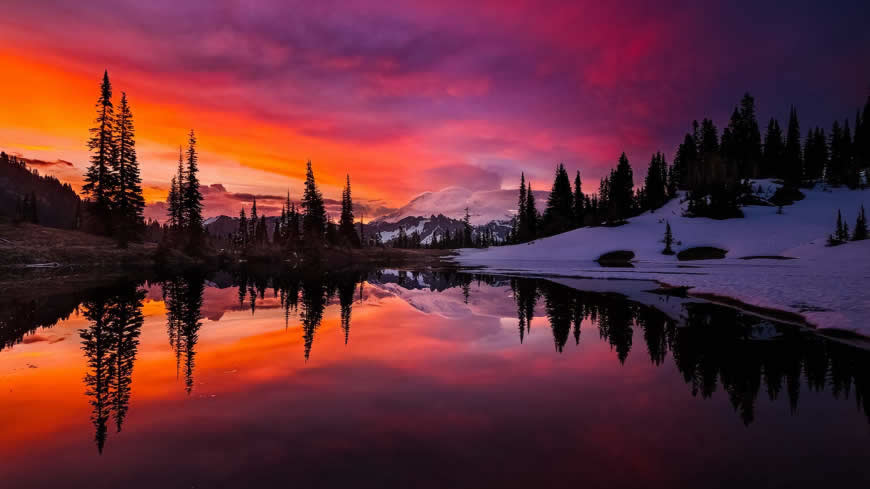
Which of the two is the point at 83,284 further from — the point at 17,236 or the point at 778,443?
the point at 778,443

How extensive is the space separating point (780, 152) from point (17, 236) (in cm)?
15653

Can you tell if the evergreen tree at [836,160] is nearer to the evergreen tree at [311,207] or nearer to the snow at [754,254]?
the snow at [754,254]

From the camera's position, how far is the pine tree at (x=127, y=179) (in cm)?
5328

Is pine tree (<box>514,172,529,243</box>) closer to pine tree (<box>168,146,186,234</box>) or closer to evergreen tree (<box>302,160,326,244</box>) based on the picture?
Answer: evergreen tree (<box>302,160,326,244</box>)

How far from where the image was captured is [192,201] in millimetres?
65250

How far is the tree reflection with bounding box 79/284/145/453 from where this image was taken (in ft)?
23.6

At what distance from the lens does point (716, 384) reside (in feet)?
29.7

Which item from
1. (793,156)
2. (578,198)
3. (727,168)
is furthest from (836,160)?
(578,198)

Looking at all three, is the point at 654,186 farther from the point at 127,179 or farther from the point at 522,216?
the point at 127,179

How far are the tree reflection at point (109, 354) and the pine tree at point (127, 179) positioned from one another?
41.3 meters

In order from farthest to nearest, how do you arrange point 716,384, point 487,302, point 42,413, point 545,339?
point 487,302
point 545,339
point 716,384
point 42,413

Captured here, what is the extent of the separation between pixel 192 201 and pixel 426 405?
71.3 m

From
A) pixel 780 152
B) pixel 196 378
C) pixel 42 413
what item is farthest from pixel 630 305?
pixel 780 152

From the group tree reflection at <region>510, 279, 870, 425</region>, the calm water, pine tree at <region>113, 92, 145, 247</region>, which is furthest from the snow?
pine tree at <region>113, 92, 145, 247</region>
